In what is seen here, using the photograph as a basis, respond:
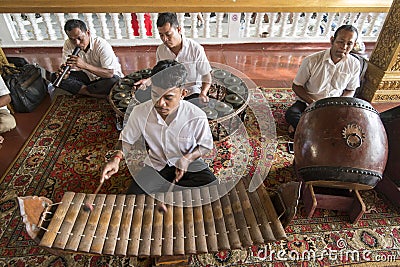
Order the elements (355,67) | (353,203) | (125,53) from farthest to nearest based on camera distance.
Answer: (125,53)
(355,67)
(353,203)

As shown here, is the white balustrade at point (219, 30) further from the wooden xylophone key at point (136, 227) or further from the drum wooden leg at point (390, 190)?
the wooden xylophone key at point (136, 227)

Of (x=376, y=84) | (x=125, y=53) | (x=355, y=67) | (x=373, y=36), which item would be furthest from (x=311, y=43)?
(x=125, y=53)

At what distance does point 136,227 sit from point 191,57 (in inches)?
51.0

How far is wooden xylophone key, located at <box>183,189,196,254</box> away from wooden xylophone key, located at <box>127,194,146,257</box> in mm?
192

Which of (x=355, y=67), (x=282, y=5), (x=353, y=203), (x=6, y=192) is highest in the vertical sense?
(x=282, y=5)

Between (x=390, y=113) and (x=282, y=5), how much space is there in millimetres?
1543

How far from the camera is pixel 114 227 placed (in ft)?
3.76

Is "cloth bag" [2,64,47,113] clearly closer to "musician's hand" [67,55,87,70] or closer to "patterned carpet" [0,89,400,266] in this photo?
"patterned carpet" [0,89,400,266]

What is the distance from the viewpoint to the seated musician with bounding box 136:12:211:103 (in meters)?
1.92

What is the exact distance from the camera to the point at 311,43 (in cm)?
352

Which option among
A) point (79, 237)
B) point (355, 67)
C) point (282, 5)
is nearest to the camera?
point (79, 237)

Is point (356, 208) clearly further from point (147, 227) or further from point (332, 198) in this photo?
point (147, 227)

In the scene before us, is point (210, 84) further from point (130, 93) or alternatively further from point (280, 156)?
point (280, 156)

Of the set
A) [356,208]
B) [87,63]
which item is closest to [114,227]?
[356,208]
